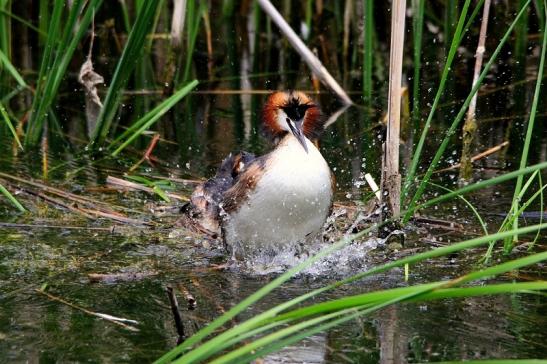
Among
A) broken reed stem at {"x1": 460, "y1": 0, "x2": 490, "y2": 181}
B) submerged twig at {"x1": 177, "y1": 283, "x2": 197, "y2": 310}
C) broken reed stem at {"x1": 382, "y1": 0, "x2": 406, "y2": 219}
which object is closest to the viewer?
submerged twig at {"x1": 177, "y1": 283, "x2": 197, "y2": 310}

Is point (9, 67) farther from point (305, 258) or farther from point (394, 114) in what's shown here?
point (394, 114)

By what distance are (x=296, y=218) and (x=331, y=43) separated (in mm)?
6164

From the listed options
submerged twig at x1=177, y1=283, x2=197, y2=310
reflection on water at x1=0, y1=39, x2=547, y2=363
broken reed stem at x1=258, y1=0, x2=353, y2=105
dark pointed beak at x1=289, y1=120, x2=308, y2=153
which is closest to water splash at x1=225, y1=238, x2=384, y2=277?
reflection on water at x1=0, y1=39, x2=547, y2=363

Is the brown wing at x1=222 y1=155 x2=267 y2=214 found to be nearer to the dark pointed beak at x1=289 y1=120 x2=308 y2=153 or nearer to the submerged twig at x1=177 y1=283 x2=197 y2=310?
the dark pointed beak at x1=289 y1=120 x2=308 y2=153

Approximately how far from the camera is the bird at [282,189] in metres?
5.05

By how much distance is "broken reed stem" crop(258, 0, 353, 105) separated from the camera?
786 centimetres

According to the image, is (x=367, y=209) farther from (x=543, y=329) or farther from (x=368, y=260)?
A: (x=543, y=329)

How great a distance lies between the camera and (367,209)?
6.00m

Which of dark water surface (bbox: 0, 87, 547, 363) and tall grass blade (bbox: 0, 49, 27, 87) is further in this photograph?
tall grass blade (bbox: 0, 49, 27, 87)

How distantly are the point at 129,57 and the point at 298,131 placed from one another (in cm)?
160

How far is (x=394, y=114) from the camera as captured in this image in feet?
16.8

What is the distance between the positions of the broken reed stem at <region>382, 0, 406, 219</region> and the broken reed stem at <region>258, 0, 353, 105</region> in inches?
113

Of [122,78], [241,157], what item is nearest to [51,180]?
[122,78]

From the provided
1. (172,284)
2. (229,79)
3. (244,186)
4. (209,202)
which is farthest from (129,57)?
(229,79)
